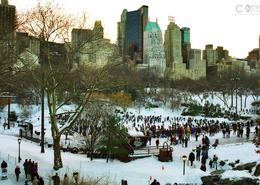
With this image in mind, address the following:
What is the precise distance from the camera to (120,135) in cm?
2752

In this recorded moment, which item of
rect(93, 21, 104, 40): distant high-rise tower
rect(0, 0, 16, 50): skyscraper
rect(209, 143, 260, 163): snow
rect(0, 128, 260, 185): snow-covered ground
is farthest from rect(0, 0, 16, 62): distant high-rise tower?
rect(209, 143, 260, 163): snow

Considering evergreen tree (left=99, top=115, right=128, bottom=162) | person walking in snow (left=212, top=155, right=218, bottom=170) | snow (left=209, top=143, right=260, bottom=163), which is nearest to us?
person walking in snow (left=212, top=155, right=218, bottom=170)

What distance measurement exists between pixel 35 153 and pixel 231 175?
1524 centimetres

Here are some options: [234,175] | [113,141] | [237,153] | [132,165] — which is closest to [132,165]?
[132,165]

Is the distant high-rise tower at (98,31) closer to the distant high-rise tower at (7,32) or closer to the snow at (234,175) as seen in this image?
the distant high-rise tower at (7,32)

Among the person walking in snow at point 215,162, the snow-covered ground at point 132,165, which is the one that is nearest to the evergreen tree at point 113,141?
the snow-covered ground at point 132,165

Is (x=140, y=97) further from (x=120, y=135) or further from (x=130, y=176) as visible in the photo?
(x=130, y=176)

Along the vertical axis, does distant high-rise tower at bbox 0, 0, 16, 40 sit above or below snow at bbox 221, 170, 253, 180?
above

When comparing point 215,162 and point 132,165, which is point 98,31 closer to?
point 132,165

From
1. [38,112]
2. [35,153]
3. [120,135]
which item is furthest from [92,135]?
[38,112]

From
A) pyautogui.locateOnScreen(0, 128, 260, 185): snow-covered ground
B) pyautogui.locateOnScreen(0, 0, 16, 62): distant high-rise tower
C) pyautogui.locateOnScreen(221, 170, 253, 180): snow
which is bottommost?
pyautogui.locateOnScreen(0, 128, 260, 185): snow-covered ground

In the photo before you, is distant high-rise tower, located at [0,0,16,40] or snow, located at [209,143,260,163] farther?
snow, located at [209,143,260,163]

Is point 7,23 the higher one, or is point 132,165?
point 7,23

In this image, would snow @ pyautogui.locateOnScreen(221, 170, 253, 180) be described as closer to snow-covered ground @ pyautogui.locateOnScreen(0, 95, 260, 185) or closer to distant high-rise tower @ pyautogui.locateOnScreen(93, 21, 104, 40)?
snow-covered ground @ pyautogui.locateOnScreen(0, 95, 260, 185)
